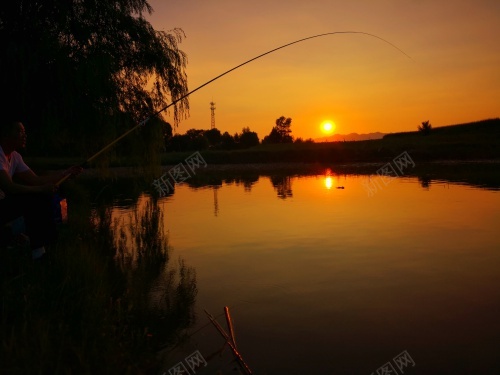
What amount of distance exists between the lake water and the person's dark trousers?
86.8 inches

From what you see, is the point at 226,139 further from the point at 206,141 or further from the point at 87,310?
→ the point at 87,310

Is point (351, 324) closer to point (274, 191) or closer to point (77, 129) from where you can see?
point (77, 129)

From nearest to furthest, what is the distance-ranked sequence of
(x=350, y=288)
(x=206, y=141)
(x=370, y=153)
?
(x=350, y=288) < (x=370, y=153) < (x=206, y=141)

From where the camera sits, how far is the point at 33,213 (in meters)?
5.32

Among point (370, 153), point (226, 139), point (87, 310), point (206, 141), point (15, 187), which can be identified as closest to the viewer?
point (87, 310)

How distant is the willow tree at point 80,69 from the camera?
9.35 meters

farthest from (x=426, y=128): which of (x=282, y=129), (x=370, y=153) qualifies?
(x=282, y=129)

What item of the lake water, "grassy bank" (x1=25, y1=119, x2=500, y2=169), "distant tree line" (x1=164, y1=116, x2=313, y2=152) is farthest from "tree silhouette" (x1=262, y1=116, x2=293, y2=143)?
the lake water

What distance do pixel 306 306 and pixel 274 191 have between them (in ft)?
52.4

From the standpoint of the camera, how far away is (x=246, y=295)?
6.52 meters

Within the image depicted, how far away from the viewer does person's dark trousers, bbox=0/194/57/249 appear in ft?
17.3

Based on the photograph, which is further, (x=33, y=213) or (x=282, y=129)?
(x=282, y=129)

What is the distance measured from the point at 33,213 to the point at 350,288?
4.51 m

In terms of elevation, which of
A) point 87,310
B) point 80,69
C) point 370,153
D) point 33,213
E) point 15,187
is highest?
point 80,69
